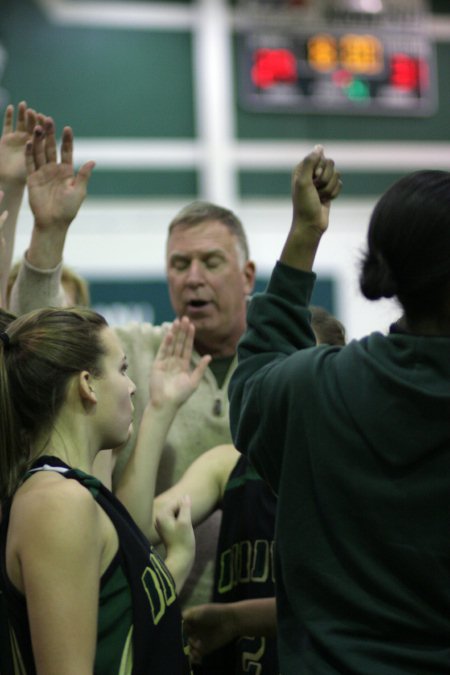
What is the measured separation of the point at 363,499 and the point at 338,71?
6544 mm

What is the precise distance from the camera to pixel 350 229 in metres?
7.90

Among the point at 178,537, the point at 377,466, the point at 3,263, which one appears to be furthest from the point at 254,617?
the point at 3,263

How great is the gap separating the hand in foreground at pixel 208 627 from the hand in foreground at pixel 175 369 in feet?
1.57

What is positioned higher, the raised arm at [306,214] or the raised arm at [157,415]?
the raised arm at [306,214]

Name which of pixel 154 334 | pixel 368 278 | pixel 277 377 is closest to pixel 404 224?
pixel 368 278

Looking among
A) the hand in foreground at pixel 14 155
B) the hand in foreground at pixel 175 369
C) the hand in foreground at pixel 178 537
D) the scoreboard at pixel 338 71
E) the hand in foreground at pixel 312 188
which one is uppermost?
the scoreboard at pixel 338 71

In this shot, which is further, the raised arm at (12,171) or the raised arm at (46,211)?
the raised arm at (12,171)

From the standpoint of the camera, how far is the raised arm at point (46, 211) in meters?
2.43

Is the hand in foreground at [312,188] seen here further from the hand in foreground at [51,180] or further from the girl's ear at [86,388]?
the hand in foreground at [51,180]

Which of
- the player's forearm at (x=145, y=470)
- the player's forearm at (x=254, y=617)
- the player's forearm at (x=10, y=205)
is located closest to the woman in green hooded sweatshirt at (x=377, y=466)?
the player's forearm at (x=254, y=617)

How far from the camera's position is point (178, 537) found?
6.93 ft

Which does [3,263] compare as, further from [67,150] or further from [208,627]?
[208,627]

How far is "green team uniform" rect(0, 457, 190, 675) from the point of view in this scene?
1633mm

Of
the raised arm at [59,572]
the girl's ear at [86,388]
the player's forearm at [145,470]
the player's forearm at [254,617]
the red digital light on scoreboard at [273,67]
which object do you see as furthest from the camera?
the red digital light on scoreboard at [273,67]
